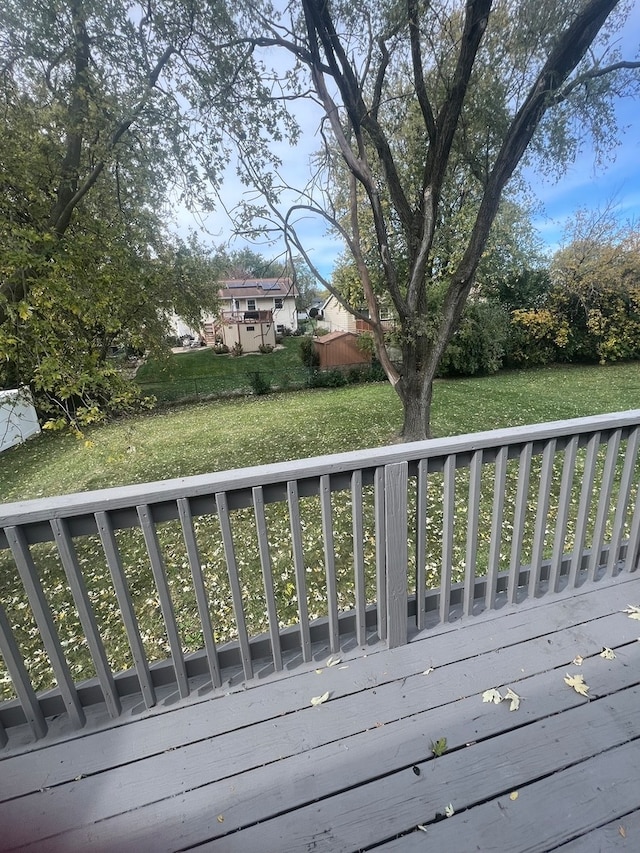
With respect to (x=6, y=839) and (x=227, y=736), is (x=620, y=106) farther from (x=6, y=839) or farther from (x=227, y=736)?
(x=6, y=839)

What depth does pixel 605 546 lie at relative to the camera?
75.2 inches

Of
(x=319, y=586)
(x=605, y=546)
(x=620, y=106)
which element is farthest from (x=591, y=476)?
(x=620, y=106)

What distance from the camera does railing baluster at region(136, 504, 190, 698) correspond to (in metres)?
1.18

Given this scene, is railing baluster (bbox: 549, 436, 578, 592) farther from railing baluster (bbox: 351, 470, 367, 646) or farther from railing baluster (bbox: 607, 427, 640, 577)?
railing baluster (bbox: 351, 470, 367, 646)

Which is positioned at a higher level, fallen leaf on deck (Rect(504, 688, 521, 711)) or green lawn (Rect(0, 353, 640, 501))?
fallen leaf on deck (Rect(504, 688, 521, 711))

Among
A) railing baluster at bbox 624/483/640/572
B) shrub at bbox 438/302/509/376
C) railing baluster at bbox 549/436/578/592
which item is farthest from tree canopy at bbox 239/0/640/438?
shrub at bbox 438/302/509/376

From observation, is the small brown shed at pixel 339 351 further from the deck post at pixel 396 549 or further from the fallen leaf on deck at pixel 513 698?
the fallen leaf on deck at pixel 513 698

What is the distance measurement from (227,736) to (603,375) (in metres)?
14.3

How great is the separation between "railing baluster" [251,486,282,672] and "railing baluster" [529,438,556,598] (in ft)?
3.65

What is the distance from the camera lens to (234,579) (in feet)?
4.28

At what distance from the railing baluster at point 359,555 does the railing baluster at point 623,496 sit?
1.15 meters

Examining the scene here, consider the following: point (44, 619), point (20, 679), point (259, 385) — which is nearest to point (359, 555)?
point (44, 619)

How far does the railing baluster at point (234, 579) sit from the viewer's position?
4.02 feet

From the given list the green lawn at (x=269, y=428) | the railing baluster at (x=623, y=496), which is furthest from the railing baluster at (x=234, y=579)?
the green lawn at (x=269, y=428)
